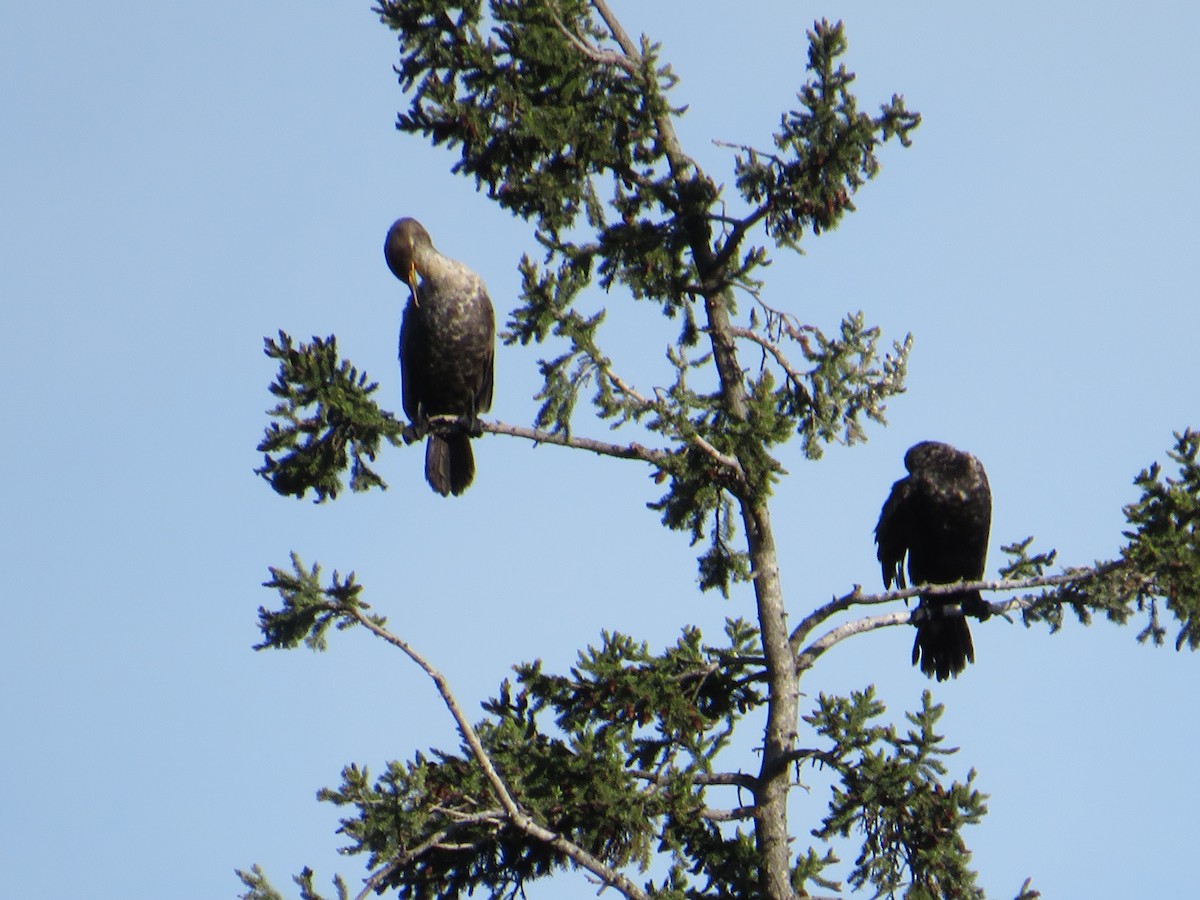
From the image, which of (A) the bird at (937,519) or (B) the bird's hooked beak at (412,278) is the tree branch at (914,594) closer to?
(A) the bird at (937,519)

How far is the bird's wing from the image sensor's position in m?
10.5

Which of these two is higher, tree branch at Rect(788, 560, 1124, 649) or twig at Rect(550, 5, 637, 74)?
twig at Rect(550, 5, 637, 74)

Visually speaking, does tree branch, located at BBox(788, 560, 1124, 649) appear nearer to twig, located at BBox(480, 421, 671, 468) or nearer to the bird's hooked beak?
twig, located at BBox(480, 421, 671, 468)

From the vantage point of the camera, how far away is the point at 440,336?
35.2ft

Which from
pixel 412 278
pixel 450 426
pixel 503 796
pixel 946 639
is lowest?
pixel 503 796

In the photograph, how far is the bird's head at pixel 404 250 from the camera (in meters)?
10.8

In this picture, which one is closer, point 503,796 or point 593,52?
point 503,796

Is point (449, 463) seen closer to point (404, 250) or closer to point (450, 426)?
point (450, 426)

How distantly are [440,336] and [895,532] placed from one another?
3.16m

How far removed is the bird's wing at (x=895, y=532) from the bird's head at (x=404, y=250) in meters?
3.36

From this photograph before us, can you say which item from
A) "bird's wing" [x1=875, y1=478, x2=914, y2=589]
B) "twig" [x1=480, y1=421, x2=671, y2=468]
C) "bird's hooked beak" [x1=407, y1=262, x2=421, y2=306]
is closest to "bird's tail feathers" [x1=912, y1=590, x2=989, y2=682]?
"bird's wing" [x1=875, y1=478, x2=914, y2=589]

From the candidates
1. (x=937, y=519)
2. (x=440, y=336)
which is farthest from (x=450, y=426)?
(x=937, y=519)

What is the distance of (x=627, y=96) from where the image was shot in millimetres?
8766

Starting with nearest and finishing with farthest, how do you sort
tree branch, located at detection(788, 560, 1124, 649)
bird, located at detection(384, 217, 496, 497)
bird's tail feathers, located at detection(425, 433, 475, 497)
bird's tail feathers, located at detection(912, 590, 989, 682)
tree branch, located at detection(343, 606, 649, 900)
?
tree branch, located at detection(343, 606, 649, 900)
tree branch, located at detection(788, 560, 1124, 649)
bird's tail feathers, located at detection(912, 590, 989, 682)
bird's tail feathers, located at detection(425, 433, 475, 497)
bird, located at detection(384, 217, 496, 497)
